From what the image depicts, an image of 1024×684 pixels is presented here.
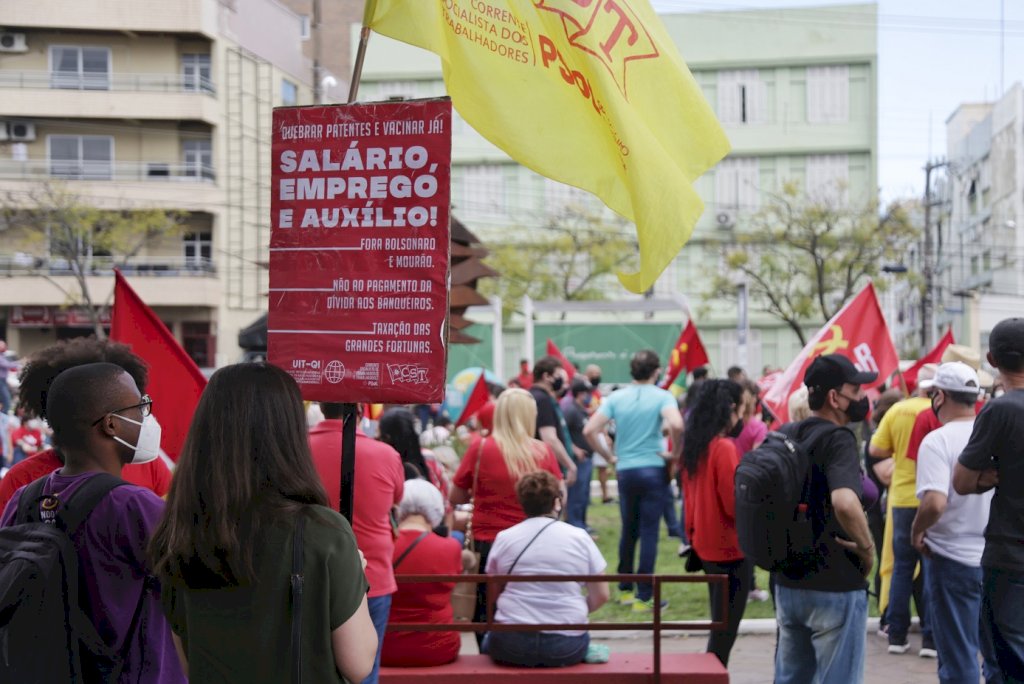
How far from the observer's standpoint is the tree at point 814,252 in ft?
141

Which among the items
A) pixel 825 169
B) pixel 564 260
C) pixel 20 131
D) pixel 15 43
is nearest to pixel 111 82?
pixel 15 43

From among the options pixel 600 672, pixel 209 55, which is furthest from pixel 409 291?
pixel 209 55

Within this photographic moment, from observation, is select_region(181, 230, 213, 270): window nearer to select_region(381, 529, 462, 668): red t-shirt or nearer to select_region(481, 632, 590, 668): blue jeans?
select_region(381, 529, 462, 668): red t-shirt

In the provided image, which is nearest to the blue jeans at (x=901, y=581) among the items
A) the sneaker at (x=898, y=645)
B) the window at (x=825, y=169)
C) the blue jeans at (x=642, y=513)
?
the sneaker at (x=898, y=645)

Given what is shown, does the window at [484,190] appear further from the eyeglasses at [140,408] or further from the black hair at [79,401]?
the black hair at [79,401]

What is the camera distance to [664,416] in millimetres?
10242

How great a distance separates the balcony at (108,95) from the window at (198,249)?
4.33 metres

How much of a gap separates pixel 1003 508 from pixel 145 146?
45450mm

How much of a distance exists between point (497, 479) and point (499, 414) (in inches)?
16.1

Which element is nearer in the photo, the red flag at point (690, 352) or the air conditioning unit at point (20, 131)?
the red flag at point (690, 352)

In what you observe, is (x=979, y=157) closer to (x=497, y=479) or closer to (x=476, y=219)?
(x=476, y=219)

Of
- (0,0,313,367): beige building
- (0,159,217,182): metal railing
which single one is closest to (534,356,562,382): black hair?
(0,0,313,367): beige building

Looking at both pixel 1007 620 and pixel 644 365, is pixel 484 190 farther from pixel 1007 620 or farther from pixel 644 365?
pixel 1007 620

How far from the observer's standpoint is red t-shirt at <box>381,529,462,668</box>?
6.43m
